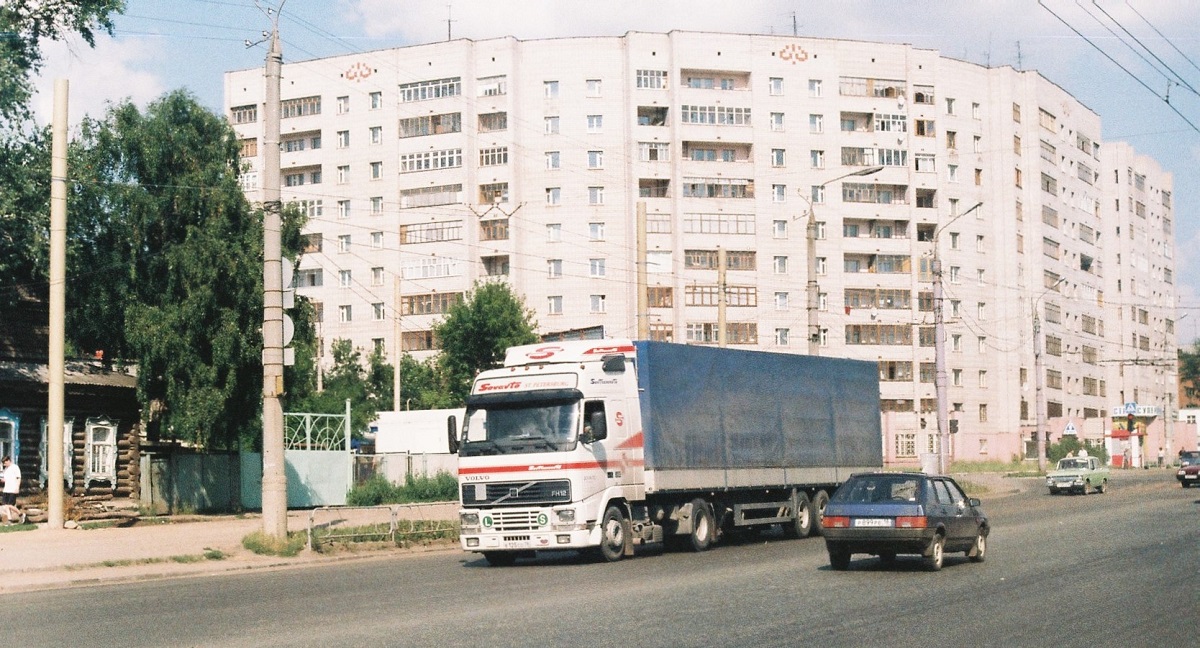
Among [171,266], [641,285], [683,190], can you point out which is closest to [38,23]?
Answer: [171,266]

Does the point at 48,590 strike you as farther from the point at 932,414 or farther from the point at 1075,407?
the point at 1075,407

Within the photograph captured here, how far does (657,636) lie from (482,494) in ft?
32.8

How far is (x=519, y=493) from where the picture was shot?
21797mm

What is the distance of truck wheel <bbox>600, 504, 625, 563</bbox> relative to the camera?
22.3m

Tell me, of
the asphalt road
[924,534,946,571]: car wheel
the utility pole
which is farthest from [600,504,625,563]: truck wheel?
the utility pole

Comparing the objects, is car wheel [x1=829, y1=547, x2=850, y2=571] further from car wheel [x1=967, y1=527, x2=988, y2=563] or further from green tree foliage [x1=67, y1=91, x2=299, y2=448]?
green tree foliage [x1=67, y1=91, x2=299, y2=448]

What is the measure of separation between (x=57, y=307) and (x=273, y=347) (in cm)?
681

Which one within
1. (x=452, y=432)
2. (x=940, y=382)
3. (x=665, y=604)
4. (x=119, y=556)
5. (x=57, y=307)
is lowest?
(x=119, y=556)

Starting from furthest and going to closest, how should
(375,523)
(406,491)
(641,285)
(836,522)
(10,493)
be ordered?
(406,491)
(641,285)
(10,493)
(375,523)
(836,522)

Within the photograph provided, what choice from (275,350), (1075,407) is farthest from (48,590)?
(1075,407)

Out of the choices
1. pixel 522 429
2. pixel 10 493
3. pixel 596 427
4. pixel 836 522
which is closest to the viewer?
pixel 836 522

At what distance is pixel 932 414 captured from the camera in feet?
314

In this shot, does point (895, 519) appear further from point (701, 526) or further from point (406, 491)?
point (406, 491)

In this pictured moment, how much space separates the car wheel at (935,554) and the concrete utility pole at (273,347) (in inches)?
456
